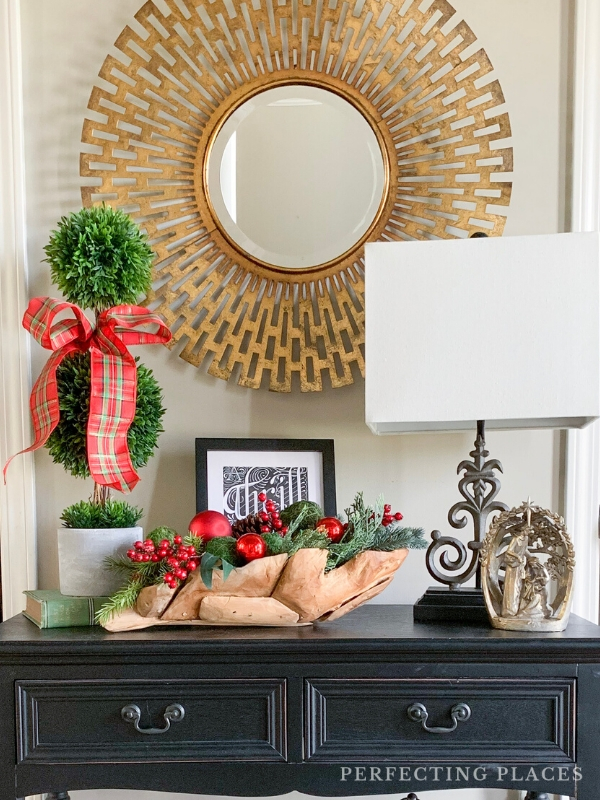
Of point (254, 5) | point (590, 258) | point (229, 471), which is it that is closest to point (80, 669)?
point (229, 471)

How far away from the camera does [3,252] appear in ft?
4.71

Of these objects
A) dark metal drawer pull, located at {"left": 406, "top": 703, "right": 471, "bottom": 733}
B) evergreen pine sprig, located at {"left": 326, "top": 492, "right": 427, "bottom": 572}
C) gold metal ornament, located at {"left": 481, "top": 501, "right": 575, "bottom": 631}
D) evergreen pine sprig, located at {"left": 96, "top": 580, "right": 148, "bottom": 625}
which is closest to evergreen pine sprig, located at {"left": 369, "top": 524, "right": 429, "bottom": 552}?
evergreen pine sprig, located at {"left": 326, "top": 492, "right": 427, "bottom": 572}

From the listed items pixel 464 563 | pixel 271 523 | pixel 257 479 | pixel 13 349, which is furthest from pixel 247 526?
pixel 13 349

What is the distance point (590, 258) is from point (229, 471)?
0.73 metres

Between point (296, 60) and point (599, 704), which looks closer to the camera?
point (599, 704)

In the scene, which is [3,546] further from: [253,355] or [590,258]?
[590,258]

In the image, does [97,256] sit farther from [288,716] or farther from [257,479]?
[288,716]

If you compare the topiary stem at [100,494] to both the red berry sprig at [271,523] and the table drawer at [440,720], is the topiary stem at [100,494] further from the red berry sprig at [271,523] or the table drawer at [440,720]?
the table drawer at [440,720]

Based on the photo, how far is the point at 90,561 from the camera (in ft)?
3.83

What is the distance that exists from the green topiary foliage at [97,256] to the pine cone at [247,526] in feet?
1.40

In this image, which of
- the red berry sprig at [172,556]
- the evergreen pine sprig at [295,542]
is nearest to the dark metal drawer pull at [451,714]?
the evergreen pine sprig at [295,542]

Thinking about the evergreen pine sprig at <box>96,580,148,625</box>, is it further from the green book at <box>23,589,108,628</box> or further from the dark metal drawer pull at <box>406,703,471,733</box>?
the dark metal drawer pull at <box>406,703,471,733</box>

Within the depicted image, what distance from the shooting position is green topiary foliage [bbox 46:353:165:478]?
1207mm

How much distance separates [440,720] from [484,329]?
556mm
